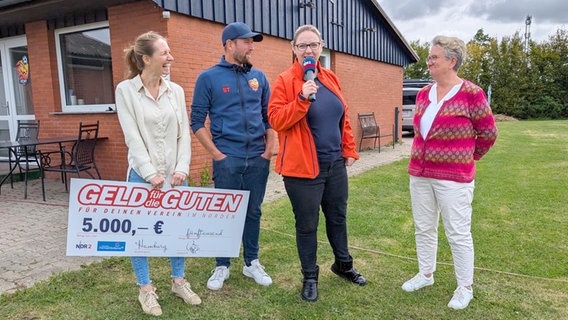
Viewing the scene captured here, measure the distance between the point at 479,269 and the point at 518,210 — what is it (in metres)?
2.35

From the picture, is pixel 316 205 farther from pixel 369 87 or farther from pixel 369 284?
pixel 369 87

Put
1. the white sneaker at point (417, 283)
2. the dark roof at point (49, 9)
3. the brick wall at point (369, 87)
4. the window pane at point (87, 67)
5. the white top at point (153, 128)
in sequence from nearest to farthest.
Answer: the white top at point (153, 128)
the white sneaker at point (417, 283)
the dark roof at point (49, 9)
the window pane at point (87, 67)
the brick wall at point (369, 87)

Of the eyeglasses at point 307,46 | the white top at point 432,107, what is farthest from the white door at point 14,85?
the white top at point 432,107

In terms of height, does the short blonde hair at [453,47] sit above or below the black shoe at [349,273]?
above

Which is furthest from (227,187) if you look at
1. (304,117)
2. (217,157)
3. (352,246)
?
(352,246)

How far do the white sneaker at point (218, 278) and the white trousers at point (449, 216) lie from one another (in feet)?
5.02

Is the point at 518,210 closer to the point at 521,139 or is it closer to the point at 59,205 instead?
the point at 59,205

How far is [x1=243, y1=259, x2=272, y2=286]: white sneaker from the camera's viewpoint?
3.25 meters

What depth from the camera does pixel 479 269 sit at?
3.49 meters

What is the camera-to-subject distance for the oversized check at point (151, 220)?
8.70 ft

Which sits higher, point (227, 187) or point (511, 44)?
point (511, 44)

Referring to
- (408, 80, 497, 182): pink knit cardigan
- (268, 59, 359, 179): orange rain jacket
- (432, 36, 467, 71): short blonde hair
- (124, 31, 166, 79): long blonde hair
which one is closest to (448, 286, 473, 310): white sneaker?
(408, 80, 497, 182): pink knit cardigan

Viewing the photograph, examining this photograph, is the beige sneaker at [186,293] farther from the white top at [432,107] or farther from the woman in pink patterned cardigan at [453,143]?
the white top at [432,107]

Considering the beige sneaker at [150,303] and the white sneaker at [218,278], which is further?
the white sneaker at [218,278]
